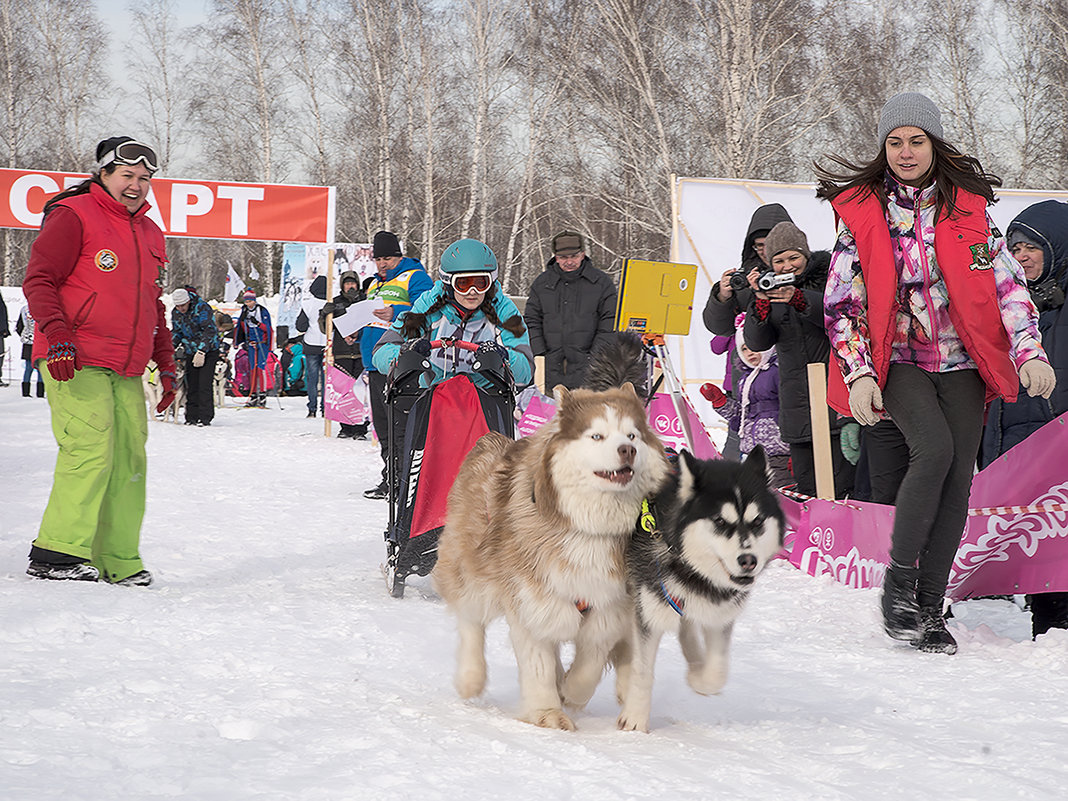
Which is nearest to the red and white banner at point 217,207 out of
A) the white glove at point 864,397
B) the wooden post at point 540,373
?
the wooden post at point 540,373

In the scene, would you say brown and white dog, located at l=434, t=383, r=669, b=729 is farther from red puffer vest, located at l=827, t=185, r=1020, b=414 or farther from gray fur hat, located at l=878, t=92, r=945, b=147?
gray fur hat, located at l=878, t=92, r=945, b=147

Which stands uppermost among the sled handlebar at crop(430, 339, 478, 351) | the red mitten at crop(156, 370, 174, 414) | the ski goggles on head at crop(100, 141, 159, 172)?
the ski goggles on head at crop(100, 141, 159, 172)

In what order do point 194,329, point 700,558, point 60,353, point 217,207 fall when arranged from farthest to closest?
point 217,207
point 194,329
point 60,353
point 700,558

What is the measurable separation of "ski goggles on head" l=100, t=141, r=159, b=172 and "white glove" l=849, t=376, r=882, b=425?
3092 mm

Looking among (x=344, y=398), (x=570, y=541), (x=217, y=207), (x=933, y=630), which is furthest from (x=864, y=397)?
(x=217, y=207)

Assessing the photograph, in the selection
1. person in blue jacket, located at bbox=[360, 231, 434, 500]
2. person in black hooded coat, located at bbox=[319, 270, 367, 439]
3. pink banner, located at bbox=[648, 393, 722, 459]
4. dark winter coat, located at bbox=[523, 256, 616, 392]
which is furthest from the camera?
person in black hooded coat, located at bbox=[319, 270, 367, 439]

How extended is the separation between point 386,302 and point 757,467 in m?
3.06

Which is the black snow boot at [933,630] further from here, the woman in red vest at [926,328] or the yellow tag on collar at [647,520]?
the yellow tag on collar at [647,520]

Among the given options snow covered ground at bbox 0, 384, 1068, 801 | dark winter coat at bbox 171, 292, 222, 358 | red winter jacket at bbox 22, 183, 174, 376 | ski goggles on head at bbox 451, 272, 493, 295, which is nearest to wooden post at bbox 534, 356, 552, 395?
snow covered ground at bbox 0, 384, 1068, 801

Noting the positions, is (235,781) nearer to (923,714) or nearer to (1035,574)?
(923,714)

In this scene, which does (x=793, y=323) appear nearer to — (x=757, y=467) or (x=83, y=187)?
(x=757, y=467)

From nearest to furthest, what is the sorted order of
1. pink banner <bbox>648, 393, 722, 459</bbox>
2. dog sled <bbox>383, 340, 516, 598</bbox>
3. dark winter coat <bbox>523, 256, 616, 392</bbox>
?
dog sled <bbox>383, 340, 516, 598</bbox>
pink banner <bbox>648, 393, 722, 459</bbox>
dark winter coat <bbox>523, 256, 616, 392</bbox>

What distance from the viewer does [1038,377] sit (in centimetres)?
348

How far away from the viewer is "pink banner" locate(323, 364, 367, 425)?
12.6 metres
